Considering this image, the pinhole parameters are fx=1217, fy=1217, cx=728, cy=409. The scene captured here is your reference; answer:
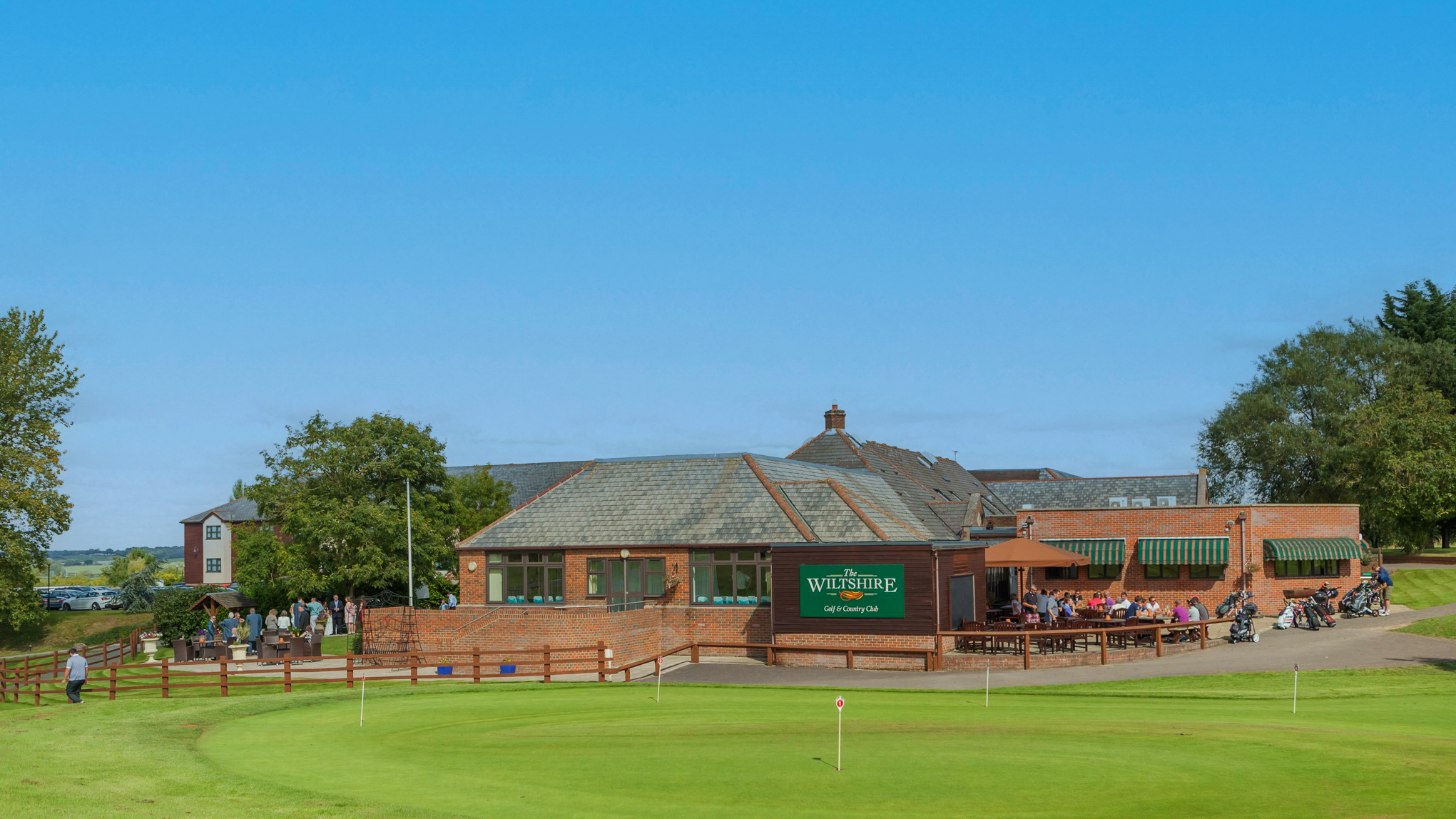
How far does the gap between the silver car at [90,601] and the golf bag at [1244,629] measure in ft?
169

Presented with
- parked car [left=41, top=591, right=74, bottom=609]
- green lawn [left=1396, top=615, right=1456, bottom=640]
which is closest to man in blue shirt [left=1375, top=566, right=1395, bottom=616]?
green lawn [left=1396, top=615, right=1456, bottom=640]

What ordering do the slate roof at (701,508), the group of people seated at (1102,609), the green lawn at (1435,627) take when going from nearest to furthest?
the green lawn at (1435,627) → the group of people seated at (1102,609) → the slate roof at (701,508)

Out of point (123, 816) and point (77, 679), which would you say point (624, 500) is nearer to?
point (77, 679)

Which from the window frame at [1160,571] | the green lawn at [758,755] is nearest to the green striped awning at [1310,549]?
the window frame at [1160,571]

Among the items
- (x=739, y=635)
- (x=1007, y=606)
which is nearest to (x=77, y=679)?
(x=739, y=635)

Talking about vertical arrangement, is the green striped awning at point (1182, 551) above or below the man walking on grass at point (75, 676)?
above

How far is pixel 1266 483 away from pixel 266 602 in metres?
47.7

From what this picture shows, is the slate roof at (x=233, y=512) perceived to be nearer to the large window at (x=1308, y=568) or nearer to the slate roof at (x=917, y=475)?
the slate roof at (x=917, y=475)

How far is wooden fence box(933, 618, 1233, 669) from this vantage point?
2736cm

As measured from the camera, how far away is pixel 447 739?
17.5 meters

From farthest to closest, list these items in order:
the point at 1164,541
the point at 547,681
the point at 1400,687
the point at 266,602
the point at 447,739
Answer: the point at 266,602
the point at 1164,541
the point at 547,681
the point at 1400,687
the point at 447,739

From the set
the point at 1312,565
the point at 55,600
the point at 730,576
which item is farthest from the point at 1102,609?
the point at 55,600

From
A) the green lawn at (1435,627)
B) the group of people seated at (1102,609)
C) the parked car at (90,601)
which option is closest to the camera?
the green lawn at (1435,627)

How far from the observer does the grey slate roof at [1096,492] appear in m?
48.9
